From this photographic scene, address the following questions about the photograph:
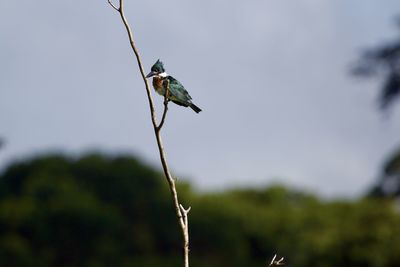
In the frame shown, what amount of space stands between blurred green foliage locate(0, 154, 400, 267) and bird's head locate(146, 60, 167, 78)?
29148 mm

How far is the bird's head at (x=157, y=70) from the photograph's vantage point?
9249mm

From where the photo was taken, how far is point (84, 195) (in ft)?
168

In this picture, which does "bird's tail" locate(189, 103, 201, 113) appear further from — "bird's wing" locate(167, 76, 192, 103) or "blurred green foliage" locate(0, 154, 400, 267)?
"blurred green foliage" locate(0, 154, 400, 267)

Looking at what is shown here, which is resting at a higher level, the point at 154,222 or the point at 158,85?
the point at 154,222

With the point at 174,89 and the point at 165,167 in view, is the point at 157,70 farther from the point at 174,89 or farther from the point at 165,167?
the point at 165,167

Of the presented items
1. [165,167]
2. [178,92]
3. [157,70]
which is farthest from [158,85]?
[165,167]

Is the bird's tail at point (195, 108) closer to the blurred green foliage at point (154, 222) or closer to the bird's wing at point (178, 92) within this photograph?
the bird's wing at point (178, 92)

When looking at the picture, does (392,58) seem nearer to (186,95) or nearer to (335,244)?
(335,244)

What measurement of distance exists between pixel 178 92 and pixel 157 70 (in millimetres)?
551

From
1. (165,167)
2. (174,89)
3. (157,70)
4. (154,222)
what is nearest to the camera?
(165,167)

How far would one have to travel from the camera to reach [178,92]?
877cm

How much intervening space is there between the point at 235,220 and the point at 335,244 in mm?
8293

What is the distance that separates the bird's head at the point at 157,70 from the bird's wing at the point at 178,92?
388mm

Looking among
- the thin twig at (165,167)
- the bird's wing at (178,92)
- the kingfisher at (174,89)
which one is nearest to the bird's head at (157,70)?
the kingfisher at (174,89)
